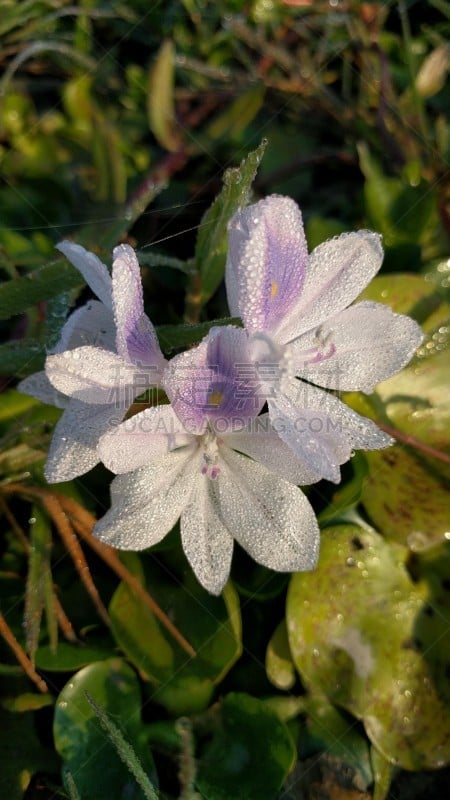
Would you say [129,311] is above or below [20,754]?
above

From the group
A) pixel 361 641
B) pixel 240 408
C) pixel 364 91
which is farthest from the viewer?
pixel 364 91

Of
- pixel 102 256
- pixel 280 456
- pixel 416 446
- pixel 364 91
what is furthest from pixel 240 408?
pixel 364 91

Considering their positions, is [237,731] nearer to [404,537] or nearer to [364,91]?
[404,537]

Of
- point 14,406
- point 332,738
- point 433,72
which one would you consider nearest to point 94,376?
point 14,406

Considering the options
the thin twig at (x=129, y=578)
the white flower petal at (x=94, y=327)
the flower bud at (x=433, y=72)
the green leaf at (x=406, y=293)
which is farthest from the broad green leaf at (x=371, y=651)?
the flower bud at (x=433, y=72)

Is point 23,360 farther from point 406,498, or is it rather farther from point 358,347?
point 406,498

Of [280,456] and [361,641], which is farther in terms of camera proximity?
[361,641]

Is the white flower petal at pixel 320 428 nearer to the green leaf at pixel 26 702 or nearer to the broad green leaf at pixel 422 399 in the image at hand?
the broad green leaf at pixel 422 399
